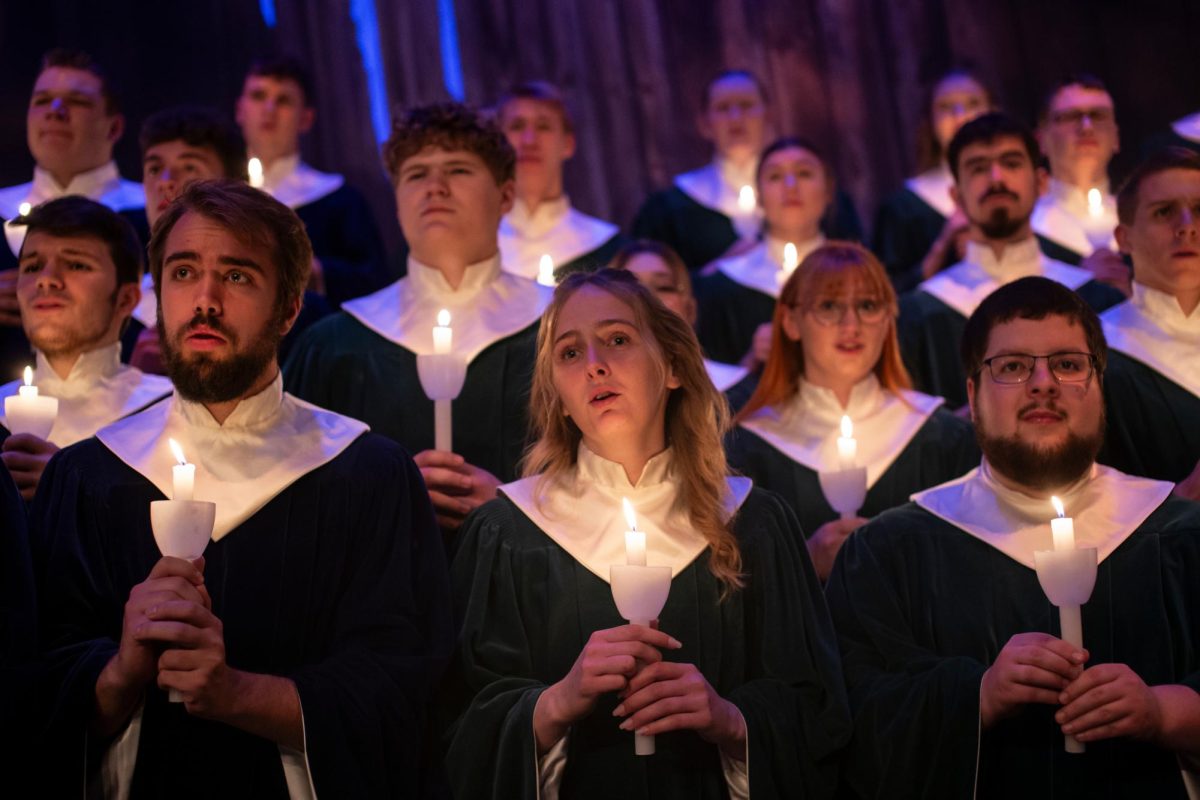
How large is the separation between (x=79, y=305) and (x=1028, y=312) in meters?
2.94

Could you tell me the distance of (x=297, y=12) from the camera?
8047 millimetres

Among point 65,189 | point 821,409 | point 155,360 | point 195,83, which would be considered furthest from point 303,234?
point 195,83

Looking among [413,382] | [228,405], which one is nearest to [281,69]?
[413,382]

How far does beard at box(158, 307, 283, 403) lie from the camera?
3463 mm

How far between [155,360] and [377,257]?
195 cm

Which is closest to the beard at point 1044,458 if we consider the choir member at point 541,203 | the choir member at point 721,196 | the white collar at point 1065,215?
the choir member at point 541,203

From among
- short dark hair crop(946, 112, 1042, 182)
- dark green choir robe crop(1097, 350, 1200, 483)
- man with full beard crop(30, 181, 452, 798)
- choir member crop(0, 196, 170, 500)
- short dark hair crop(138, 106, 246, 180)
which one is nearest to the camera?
man with full beard crop(30, 181, 452, 798)

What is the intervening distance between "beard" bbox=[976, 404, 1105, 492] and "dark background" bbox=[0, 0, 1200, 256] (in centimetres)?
475

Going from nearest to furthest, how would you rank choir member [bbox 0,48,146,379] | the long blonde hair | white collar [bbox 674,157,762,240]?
the long blonde hair, choir member [bbox 0,48,146,379], white collar [bbox 674,157,762,240]

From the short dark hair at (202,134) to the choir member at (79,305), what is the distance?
1035mm

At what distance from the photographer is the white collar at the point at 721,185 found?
752 centimetres

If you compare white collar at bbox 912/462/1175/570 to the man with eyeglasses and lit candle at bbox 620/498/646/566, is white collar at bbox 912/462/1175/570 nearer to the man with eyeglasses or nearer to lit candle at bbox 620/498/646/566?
lit candle at bbox 620/498/646/566

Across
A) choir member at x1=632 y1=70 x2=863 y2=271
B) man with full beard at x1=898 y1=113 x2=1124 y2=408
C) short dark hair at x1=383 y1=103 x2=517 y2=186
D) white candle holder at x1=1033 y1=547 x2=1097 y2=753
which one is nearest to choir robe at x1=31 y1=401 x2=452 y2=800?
white candle holder at x1=1033 y1=547 x2=1097 y2=753

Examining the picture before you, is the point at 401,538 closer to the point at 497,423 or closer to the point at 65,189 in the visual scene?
the point at 497,423
